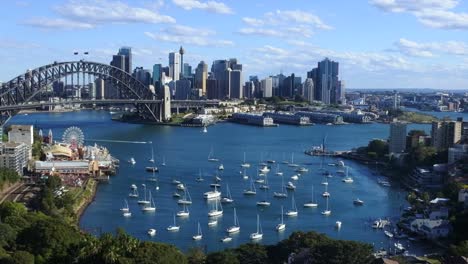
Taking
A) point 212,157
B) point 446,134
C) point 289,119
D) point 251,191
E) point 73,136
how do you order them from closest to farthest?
point 251,191
point 446,134
point 73,136
point 212,157
point 289,119

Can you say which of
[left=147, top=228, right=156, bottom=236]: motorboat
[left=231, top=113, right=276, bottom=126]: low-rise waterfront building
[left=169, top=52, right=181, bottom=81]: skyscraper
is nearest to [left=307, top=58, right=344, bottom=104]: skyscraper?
[left=169, top=52, right=181, bottom=81]: skyscraper

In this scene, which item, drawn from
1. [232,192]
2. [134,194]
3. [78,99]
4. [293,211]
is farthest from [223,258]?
[78,99]

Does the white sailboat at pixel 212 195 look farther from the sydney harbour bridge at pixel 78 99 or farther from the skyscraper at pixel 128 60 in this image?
the skyscraper at pixel 128 60

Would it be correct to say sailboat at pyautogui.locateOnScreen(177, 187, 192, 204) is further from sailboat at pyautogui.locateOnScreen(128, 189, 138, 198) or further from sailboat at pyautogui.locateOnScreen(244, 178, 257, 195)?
sailboat at pyautogui.locateOnScreen(244, 178, 257, 195)

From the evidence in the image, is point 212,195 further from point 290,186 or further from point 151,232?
point 151,232

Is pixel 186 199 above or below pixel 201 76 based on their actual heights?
below

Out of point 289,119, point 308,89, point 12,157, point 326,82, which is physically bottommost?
point 289,119

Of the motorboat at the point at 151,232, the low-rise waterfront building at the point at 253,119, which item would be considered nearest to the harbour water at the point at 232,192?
the motorboat at the point at 151,232
